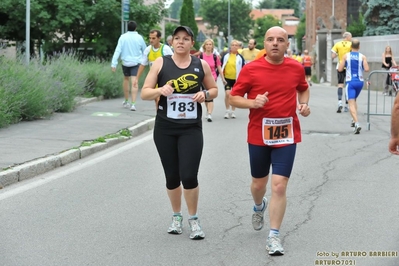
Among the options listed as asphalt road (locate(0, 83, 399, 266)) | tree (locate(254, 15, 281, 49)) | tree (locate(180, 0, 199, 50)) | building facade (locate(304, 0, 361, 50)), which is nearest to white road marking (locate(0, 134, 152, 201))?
asphalt road (locate(0, 83, 399, 266))

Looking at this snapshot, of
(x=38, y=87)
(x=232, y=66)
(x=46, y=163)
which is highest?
(x=232, y=66)

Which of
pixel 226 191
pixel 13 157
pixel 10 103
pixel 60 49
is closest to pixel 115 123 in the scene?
pixel 10 103

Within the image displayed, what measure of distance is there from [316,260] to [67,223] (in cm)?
248

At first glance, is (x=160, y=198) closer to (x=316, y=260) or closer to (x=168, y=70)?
(x=168, y=70)

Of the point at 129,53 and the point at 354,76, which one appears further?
the point at 129,53

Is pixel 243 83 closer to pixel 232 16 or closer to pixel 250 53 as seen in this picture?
pixel 250 53

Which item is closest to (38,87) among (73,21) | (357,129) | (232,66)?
(232,66)

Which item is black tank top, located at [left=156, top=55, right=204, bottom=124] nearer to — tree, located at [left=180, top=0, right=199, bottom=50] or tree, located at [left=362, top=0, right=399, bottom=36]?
tree, located at [left=362, top=0, right=399, bottom=36]

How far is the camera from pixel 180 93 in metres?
6.82

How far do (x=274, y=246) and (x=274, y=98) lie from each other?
1.20m

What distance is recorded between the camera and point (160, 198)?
872 cm

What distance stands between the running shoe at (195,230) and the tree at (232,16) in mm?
113889

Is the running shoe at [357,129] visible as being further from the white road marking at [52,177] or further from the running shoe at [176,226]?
the running shoe at [176,226]

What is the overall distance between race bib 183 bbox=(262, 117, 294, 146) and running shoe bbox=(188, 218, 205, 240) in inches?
38.4
